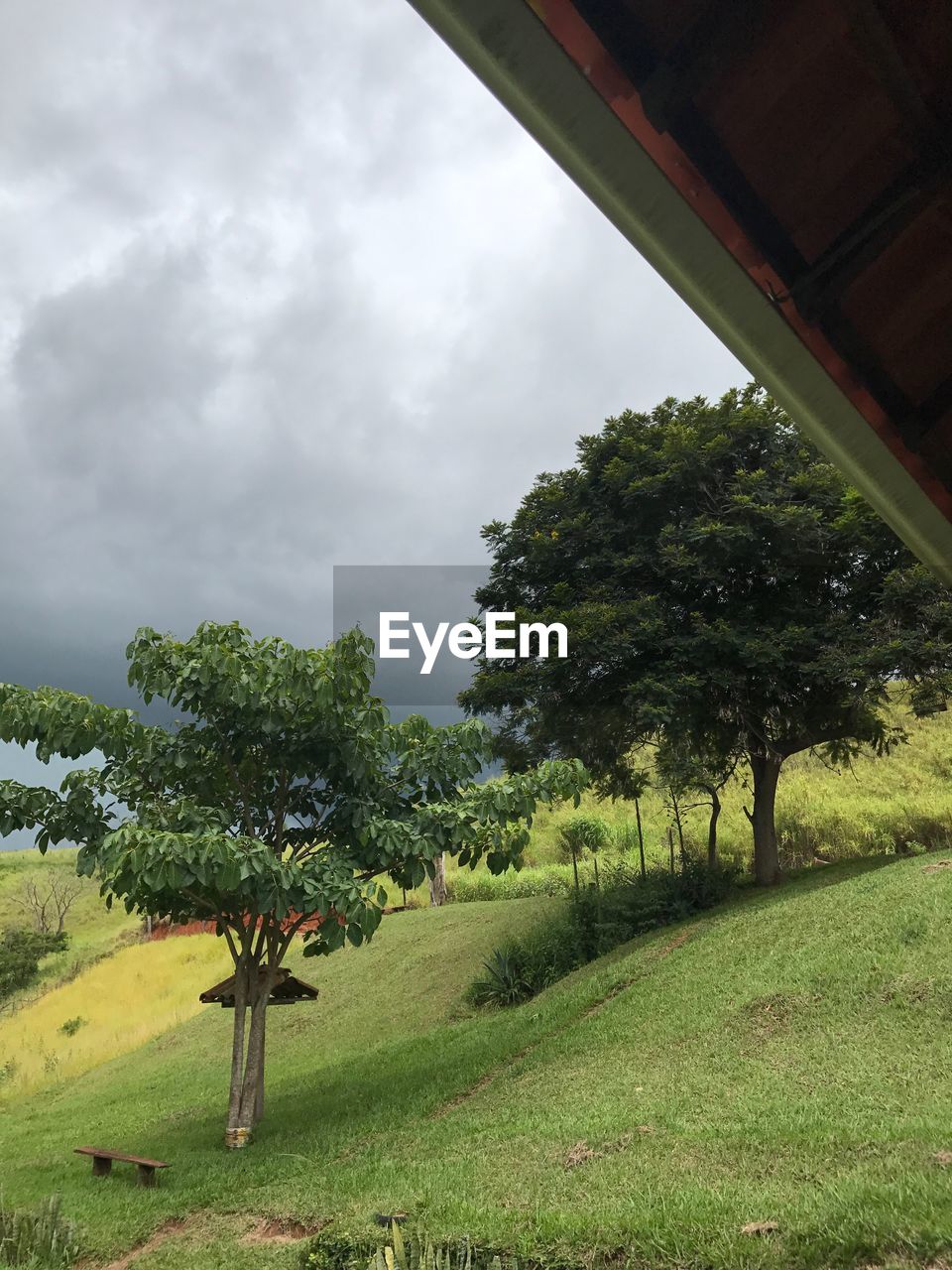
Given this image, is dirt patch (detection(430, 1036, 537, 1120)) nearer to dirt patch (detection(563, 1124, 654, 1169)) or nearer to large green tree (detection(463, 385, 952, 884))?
dirt patch (detection(563, 1124, 654, 1169))

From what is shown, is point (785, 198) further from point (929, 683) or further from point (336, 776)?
point (929, 683)

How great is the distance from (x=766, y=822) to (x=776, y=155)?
18717 mm

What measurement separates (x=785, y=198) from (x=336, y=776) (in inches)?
386

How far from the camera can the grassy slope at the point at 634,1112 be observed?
206 inches

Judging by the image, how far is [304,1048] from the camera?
1645cm

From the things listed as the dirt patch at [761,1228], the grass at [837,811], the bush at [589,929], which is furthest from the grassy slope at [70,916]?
the dirt patch at [761,1228]

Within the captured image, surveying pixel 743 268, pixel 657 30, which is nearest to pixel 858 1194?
pixel 743 268

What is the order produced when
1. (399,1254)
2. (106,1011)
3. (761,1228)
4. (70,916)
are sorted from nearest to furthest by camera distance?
(761,1228)
(399,1254)
(106,1011)
(70,916)

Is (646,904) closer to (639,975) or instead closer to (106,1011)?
(639,975)

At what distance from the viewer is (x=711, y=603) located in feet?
60.2

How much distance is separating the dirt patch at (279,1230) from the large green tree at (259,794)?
8.38 feet

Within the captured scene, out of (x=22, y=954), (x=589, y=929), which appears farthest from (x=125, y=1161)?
(x=22, y=954)

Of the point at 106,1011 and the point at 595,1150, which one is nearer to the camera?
the point at 595,1150

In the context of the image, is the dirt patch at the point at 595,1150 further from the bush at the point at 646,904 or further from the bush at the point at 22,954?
the bush at the point at 22,954
